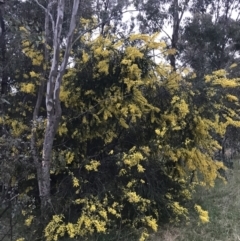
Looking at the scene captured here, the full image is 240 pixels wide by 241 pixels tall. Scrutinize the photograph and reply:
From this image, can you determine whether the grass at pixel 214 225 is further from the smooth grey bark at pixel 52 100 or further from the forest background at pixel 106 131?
the smooth grey bark at pixel 52 100

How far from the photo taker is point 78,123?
604 cm

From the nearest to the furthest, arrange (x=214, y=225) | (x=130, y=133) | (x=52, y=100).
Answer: (x=52, y=100) < (x=214, y=225) < (x=130, y=133)

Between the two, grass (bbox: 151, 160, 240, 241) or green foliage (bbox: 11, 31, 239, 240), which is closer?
grass (bbox: 151, 160, 240, 241)

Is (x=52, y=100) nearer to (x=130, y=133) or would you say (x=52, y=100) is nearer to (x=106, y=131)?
(x=106, y=131)

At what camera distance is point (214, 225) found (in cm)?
575

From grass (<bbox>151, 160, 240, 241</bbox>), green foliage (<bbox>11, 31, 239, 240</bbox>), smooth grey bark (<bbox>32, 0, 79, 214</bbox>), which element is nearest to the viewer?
smooth grey bark (<bbox>32, 0, 79, 214</bbox>)

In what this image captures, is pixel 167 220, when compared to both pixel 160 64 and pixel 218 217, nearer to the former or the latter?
pixel 218 217

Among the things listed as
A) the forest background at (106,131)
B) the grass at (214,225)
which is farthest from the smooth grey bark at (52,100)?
the grass at (214,225)

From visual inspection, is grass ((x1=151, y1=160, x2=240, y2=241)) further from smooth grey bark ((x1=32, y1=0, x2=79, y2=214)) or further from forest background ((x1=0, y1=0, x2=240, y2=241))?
smooth grey bark ((x1=32, y1=0, x2=79, y2=214))

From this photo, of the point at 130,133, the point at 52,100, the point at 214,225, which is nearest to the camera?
the point at 52,100

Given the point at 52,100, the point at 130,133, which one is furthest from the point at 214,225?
the point at 52,100

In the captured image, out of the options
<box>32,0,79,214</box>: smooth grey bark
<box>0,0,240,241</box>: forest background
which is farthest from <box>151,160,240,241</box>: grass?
<box>32,0,79,214</box>: smooth grey bark

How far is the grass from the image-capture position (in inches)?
213

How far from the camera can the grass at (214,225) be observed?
5.41 m
